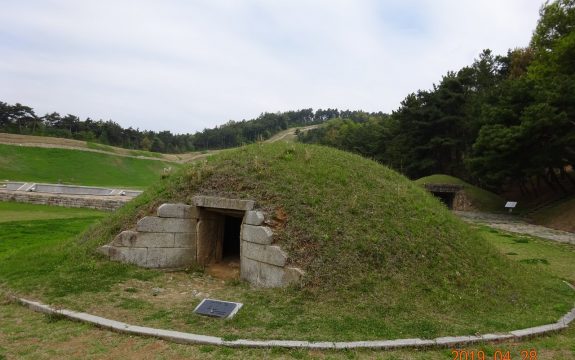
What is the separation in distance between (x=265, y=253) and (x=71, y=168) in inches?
1537

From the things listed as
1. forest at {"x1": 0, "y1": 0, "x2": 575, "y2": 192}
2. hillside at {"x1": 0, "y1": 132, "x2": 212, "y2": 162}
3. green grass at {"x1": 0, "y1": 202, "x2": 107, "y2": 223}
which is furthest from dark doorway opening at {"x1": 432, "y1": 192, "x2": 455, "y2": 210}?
hillside at {"x1": 0, "y1": 132, "x2": 212, "y2": 162}

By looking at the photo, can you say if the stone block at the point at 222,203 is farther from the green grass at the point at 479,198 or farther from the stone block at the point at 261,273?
the green grass at the point at 479,198

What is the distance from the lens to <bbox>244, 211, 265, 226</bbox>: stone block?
7.18 metres

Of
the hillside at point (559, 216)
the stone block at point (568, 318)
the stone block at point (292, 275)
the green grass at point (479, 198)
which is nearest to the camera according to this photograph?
the stone block at point (568, 318)

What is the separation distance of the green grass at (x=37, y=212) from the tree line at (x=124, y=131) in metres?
15.5

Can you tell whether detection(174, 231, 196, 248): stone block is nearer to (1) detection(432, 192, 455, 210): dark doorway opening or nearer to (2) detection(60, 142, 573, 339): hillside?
(2) detection(60, 142, 573, 339): hillside

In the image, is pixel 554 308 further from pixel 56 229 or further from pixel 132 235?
pixel 56 229

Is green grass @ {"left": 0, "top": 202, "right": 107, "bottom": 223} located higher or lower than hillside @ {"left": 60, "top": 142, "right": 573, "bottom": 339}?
lower

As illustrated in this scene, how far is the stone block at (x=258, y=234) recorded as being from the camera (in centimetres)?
694

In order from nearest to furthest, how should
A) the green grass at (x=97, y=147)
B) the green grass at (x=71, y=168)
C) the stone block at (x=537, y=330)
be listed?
the stone block at (x=537, y=330) → the green grass at (x=71, y=168) → the green grass at (x=97, y=147)

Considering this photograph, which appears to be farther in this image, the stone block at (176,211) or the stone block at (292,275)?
the stone block at (176,211)

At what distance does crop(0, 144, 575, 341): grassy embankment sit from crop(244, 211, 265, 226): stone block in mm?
241

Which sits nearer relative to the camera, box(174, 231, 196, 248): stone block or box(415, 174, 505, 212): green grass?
box(174, 231, 196, 248): stone block

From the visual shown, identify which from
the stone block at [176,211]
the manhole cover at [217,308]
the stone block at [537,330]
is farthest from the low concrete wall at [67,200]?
the stone block at [537,330]
